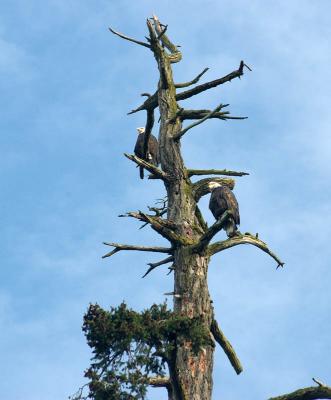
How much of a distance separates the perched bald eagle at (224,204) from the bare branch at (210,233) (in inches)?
88.6

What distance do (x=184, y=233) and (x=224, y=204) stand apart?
88.0 inches

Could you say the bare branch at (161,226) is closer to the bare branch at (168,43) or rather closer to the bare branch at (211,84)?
the bare branch at (211,84)

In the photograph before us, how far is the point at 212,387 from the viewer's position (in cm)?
1638

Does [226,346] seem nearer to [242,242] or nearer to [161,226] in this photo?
[242,242]

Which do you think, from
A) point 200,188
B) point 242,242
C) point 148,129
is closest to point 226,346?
point 242,242

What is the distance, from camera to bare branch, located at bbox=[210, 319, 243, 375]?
17513 mm

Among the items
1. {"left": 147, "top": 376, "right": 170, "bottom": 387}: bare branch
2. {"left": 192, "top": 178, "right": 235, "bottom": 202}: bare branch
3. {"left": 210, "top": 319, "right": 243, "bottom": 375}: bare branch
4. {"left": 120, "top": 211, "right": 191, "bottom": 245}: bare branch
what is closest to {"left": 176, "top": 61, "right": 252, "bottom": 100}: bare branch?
{"left": 192, "top": 178, "right": 235, "bottom": 202}: bare branch

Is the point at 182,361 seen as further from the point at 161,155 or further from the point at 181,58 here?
the point at 181,58

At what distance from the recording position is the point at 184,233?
1777cm

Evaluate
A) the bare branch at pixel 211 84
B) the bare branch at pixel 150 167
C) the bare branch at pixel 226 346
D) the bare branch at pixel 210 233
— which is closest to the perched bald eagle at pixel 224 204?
the bare branch at pixel 150 167

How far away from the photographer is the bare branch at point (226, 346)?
1751 centimetres

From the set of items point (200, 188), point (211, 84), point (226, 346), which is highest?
point (211, 84)

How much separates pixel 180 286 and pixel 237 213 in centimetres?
350

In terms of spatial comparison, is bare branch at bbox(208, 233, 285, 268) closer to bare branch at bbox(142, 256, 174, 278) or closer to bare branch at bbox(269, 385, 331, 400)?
bare branch at bbox(142, 256, 174, 278)
